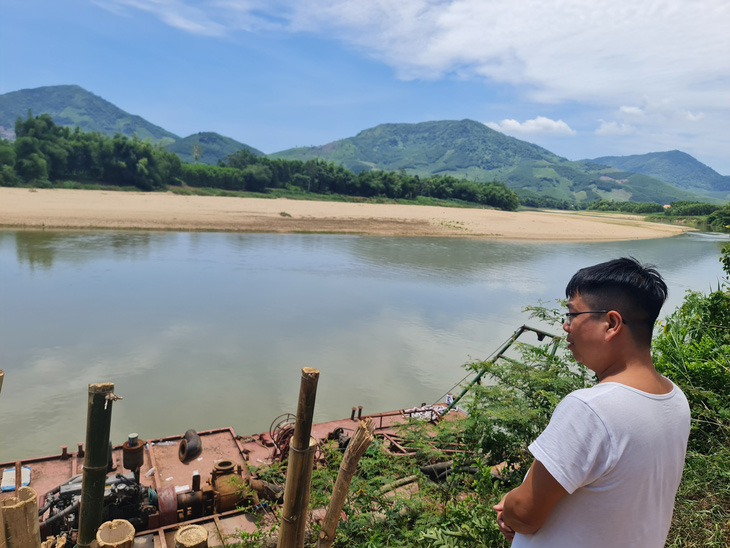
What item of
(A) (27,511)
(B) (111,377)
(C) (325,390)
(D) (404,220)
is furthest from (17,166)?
(A) (27,511)

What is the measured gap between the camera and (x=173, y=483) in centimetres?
636

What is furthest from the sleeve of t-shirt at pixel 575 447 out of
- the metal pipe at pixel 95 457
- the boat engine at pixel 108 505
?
the boat engine at pixel 108 505

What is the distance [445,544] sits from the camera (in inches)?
136

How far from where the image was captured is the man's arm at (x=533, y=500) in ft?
5.04

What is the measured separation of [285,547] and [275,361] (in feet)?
34.3

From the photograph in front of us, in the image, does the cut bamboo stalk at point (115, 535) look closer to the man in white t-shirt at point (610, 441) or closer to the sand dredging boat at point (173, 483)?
the sand dredging boat at point (173, 483)

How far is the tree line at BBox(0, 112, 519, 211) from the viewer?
5538 centimetres

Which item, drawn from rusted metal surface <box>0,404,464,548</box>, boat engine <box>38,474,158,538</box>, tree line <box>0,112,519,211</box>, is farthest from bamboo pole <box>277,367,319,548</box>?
tree line <box>0,112,519,211</box>

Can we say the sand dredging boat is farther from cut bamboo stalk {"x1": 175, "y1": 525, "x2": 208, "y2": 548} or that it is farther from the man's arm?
the man's arm

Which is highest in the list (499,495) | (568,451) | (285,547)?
(568,451)

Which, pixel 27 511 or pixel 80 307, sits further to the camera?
pixel 80 307

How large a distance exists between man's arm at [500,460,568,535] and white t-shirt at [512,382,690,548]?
49 mm

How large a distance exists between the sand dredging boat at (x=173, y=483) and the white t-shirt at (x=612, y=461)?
135cm

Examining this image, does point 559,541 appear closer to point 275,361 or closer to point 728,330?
point 728,330
